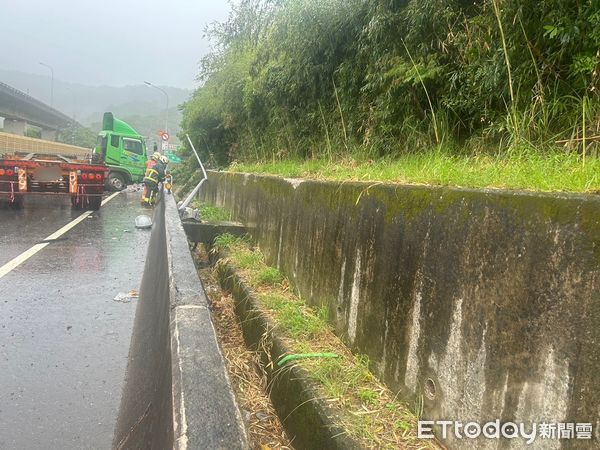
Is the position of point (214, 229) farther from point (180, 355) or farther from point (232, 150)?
point (232, 150)

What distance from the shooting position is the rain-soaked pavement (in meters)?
3.02

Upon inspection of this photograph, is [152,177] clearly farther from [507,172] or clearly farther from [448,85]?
[507,172]

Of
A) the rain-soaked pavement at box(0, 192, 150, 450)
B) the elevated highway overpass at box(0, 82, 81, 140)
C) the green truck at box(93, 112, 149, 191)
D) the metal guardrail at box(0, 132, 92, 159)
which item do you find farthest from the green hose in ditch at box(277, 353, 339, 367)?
the elevated highway overpass at box(0, 82, 81, 140)

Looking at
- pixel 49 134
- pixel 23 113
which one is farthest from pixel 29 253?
pixel 49 134

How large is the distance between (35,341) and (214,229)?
3468mm

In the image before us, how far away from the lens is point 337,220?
11.8 feet

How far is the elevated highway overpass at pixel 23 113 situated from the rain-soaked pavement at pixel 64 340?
48.3 m

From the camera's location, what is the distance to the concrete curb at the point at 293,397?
2395mm

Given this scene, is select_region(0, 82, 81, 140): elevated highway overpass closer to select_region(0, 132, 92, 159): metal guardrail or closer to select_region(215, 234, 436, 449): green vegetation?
select_region(0, 132, 92, 159): metal guardrail

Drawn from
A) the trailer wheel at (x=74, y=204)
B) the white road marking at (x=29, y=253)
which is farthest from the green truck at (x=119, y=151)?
the white road marking at (x=29, y=253)

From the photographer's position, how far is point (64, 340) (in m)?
4.30

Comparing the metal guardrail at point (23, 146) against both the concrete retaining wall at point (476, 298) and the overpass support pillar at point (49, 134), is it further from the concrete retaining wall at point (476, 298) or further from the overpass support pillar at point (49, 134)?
the overpass support pillar at point (49, 134)

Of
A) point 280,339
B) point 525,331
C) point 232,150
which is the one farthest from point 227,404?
point 232,150

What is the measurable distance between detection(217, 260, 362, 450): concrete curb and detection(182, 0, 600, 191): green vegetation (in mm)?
1364
